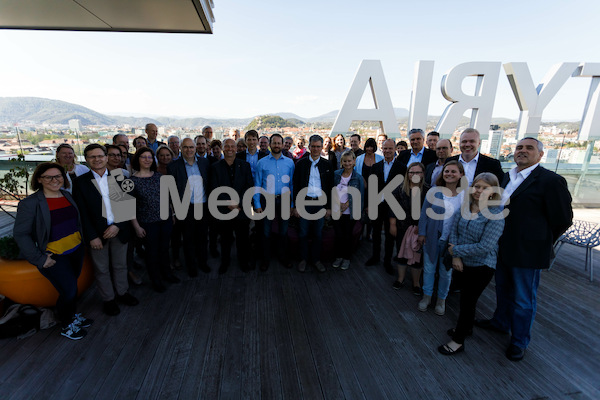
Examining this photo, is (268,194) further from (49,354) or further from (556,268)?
(556,268)

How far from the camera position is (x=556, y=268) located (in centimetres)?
376

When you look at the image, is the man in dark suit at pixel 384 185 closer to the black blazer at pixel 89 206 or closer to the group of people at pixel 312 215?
the group of people at pixel 312 215

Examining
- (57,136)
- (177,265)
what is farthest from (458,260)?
(57,136)

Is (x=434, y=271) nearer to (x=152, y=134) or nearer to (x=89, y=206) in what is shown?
(x=89, y=206)

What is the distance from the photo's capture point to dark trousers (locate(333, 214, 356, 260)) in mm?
3473

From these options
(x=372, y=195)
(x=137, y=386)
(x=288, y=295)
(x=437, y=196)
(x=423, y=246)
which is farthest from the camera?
(x=372, y=195)

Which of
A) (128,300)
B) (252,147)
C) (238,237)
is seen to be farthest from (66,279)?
(252,147)

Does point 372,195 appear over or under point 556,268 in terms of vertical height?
over

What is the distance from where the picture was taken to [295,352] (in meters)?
2.13

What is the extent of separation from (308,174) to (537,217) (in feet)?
7.48

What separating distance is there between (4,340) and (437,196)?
4191mm

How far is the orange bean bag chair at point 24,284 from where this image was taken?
237cm

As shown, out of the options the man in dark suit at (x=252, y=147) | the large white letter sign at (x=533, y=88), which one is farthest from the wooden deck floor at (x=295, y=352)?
the large white letter sign at (x=533, y=88)

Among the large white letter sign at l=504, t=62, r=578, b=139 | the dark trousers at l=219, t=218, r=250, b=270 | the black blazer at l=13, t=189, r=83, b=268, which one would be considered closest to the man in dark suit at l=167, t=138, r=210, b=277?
the dark trousers at l=219, t=218, r=250, b=270
